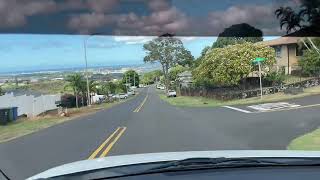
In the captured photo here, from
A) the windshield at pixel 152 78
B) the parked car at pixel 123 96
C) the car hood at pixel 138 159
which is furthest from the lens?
the parked car at pixel 123 96

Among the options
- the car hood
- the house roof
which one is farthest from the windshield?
the car hood

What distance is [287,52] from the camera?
2.86 m

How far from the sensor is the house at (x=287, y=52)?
278 cm

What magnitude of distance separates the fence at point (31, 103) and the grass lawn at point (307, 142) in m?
1.04

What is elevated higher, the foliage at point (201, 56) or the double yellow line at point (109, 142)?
the foliage at point (201, 56)

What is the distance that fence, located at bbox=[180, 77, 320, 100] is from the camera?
2.94 metres

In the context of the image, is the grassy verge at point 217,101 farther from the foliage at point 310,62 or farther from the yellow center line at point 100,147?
the yellow center line at point 100,147

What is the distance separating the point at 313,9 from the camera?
2676 millimetres

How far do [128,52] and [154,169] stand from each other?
779 mm

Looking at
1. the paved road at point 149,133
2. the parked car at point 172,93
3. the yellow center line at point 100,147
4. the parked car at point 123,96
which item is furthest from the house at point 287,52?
the yellow center line at point 100,147

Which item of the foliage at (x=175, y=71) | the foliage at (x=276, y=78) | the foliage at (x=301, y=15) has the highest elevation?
the foliage at (x=301, y=15)

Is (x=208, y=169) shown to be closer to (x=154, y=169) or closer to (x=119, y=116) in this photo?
(x=154, y=169)

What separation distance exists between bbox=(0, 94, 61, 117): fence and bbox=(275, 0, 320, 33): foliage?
1013 mm

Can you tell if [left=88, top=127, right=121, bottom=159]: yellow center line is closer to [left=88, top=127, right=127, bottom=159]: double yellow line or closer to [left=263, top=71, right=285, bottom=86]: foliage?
[left=88, top=127, right=127, bottom=159]: double yellow line
